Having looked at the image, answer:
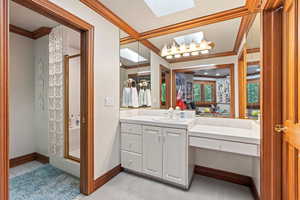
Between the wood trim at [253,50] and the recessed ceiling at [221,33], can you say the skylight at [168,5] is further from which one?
the wood trim at [253,50]

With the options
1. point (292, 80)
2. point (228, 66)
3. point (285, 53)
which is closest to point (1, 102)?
point (292, 80)

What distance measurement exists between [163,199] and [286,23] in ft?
6.94

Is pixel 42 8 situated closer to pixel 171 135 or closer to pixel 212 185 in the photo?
pixel 171 135

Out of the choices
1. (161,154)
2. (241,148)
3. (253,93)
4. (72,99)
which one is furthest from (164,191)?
(72,99)

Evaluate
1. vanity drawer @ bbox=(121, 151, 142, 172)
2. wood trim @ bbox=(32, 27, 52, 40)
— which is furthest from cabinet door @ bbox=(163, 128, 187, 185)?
wood trim @ bbox=(32, 27, 52, 40)

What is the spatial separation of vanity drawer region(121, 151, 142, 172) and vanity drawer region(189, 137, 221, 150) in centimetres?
82

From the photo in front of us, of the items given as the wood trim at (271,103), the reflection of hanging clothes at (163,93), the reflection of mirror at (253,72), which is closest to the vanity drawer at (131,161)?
the reflection of hanging clothes at (163,93)

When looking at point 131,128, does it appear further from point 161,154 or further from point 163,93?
point 163,93

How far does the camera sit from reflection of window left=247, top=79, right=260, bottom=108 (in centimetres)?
163

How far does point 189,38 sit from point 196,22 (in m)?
0.29

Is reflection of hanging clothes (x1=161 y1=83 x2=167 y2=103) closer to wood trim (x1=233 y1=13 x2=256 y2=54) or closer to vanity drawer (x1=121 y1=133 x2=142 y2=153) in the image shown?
vanity drawer (x1=121 y1=133 x2=142 y2=153)

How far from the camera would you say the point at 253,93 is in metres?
1.72

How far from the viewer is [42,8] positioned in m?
1.29

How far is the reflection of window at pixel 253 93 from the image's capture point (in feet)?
5.36
